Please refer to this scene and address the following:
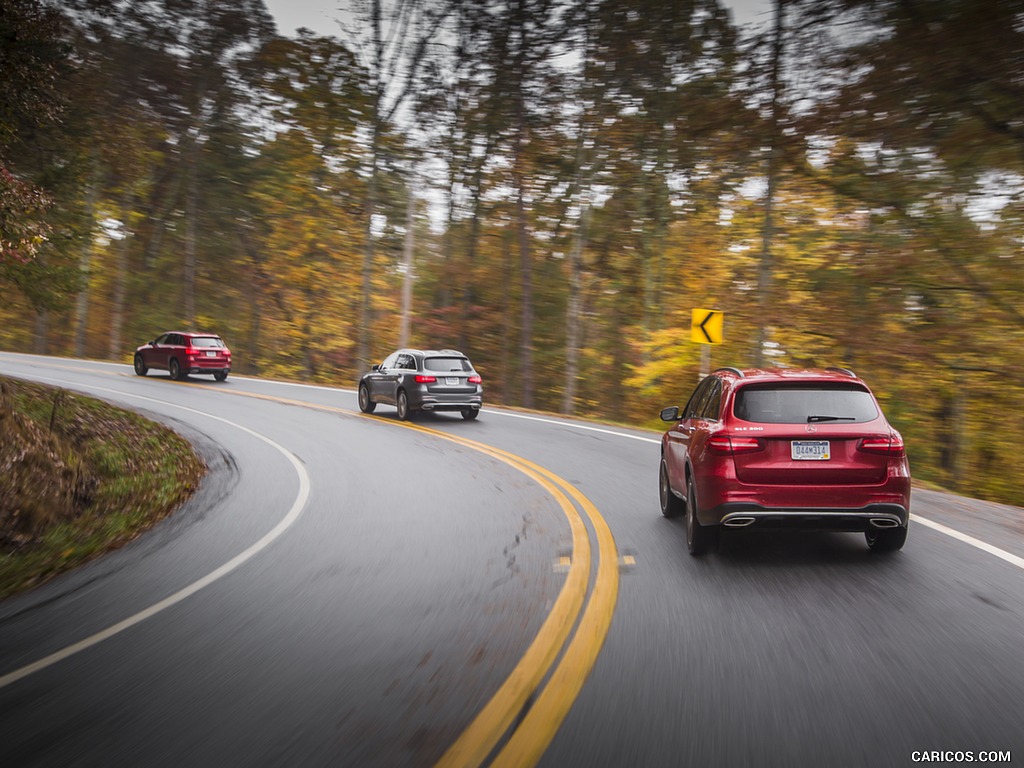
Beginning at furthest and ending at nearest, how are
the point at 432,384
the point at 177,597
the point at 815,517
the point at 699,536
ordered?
the point at 432,384 → the point at 699,536 → the point at 815,517 → the point at 177,597

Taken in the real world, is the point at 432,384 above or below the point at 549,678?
above

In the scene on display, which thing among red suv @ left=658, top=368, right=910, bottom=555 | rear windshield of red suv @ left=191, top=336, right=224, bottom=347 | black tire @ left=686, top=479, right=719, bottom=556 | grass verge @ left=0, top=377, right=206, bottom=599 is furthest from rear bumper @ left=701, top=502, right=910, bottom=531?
rear windshield of red suv @ left=191, top=336, right=224, bottom=347

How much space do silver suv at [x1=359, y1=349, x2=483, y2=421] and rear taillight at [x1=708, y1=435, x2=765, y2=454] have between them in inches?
534

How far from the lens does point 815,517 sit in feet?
22.7

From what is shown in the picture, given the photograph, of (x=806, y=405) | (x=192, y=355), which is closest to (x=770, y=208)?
(x=806, y=405)

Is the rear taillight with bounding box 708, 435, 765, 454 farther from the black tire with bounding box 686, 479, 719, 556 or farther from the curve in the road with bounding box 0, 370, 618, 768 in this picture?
the curve in the road with bounding box 0, 370, 618, 768

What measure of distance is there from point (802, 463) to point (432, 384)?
46.3 ft

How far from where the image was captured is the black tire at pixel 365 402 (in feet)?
72.6

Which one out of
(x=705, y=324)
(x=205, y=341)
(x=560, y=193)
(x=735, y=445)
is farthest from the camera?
(x=560, y=193)

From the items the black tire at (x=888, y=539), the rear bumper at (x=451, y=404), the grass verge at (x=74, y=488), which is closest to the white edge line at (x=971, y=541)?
the black tire at (x=888, y=539)

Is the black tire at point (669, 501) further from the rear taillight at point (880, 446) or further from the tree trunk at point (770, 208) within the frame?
the tree trunk at point (770, 208)

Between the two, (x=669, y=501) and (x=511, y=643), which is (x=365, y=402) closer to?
(x=669, y=501)

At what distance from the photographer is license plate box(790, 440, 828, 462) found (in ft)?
22.8

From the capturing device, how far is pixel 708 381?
8.75 metres
